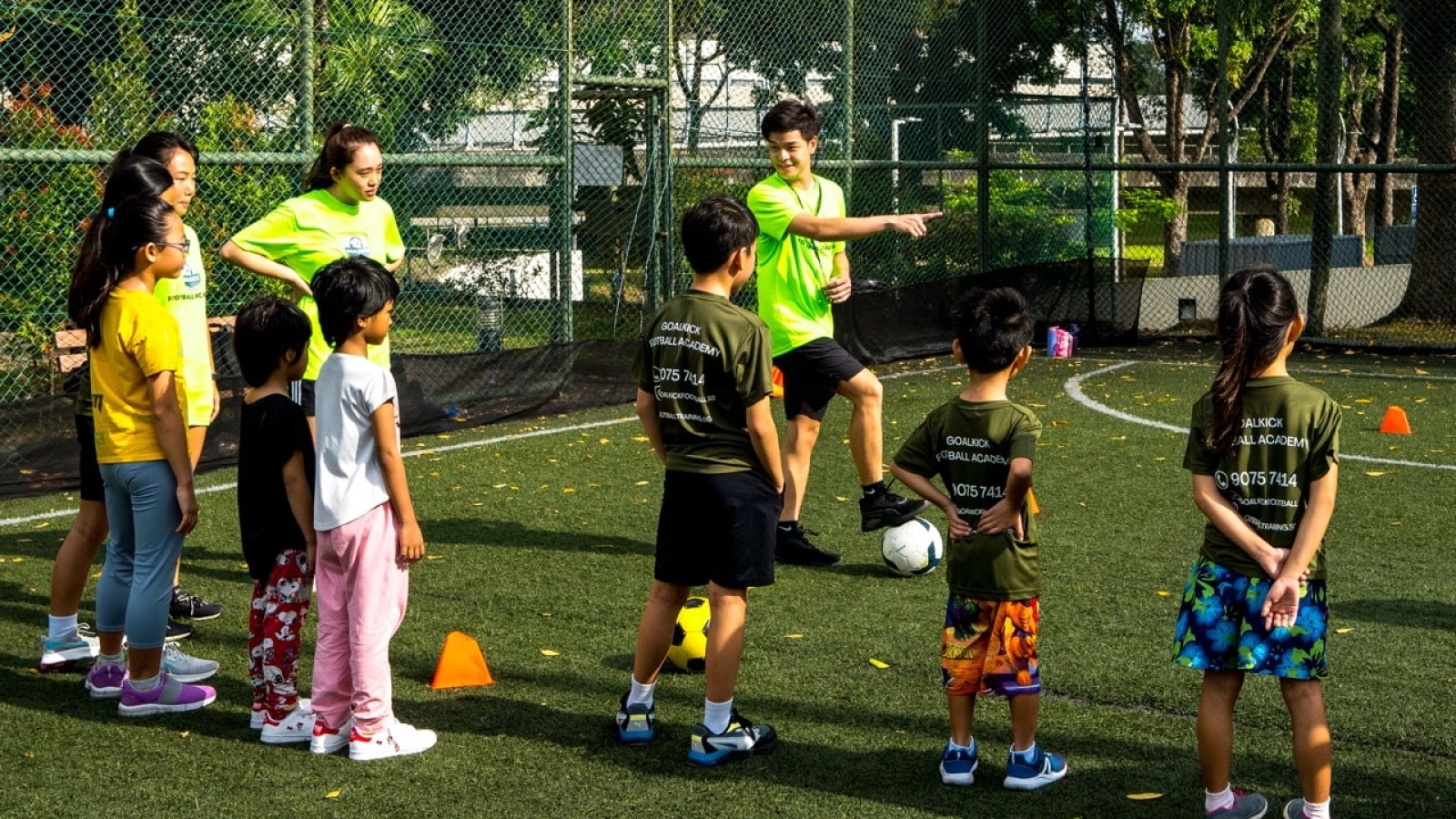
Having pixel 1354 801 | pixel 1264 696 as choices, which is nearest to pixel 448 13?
pixel 1264 696

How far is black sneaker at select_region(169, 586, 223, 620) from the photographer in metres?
6.13

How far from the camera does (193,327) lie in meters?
5.96

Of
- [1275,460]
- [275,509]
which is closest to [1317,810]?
[1275,460]

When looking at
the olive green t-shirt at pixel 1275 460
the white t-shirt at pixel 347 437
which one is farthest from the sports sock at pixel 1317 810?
the white t-shirt at pixel 347 437

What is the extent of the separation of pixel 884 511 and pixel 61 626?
11.4 feet

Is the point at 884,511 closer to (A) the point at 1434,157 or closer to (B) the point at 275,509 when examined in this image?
(B) the point at 275,509

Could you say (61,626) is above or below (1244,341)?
below

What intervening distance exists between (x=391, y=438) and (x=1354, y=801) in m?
2.75

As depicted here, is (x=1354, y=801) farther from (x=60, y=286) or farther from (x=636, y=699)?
(x=60, y=286)

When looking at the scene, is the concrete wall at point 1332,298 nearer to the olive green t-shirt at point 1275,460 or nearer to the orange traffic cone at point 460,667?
the orange traffic cone at point 460,667

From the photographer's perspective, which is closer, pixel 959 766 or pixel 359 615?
pixel 959 766

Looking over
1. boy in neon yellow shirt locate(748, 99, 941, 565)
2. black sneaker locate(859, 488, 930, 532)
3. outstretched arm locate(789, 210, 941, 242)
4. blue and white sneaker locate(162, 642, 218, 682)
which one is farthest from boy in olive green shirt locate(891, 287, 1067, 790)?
black sneaker locate(859, 488, 930, 532)

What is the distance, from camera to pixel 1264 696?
497 cm

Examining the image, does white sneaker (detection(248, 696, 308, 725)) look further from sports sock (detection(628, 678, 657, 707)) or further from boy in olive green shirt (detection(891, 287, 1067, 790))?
boy in olive green shirt (detection(891, 287, 1067, 790))
